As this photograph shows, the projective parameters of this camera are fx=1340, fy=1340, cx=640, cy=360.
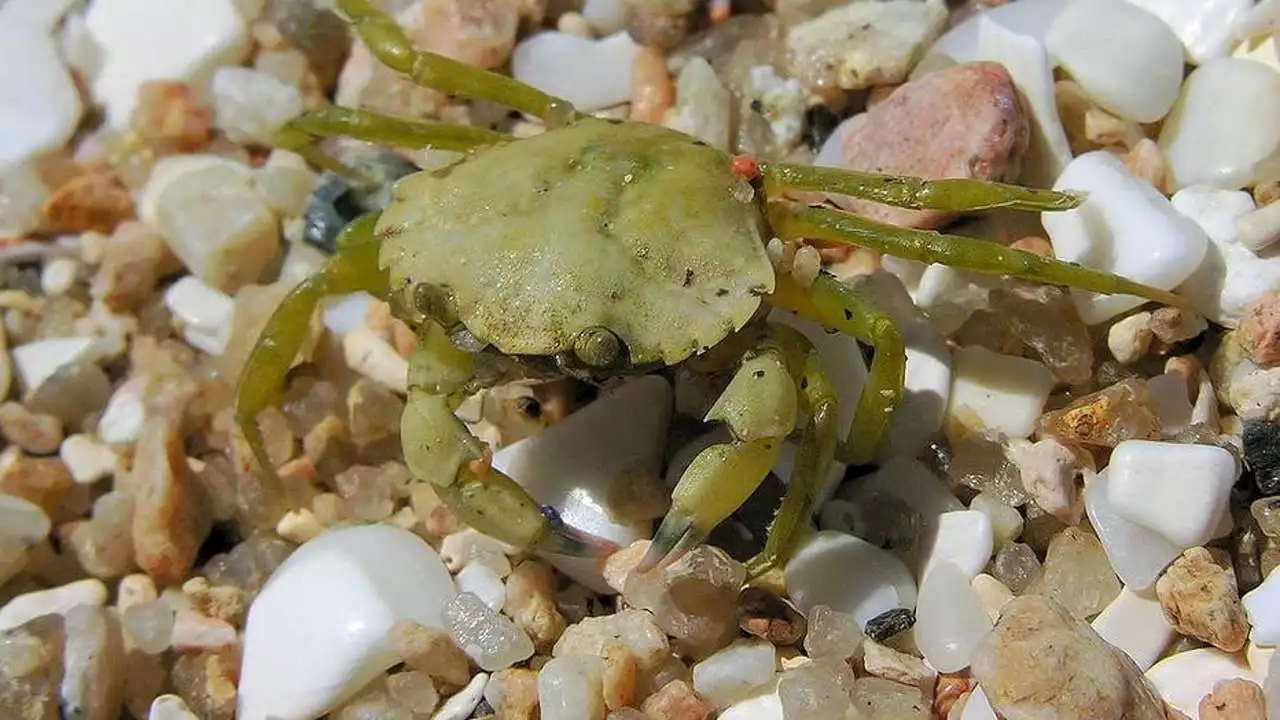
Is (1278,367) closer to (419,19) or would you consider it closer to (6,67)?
(419,19)

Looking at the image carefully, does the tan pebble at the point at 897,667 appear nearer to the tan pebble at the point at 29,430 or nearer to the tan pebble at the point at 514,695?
the tan pebble at the point at 514,695

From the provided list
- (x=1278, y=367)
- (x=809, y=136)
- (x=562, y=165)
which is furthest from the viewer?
(x=809, y=136)

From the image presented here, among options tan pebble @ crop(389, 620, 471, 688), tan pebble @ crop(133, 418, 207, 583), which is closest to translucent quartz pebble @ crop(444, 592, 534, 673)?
tan pebble @ crop(389, 620, 471, 688)

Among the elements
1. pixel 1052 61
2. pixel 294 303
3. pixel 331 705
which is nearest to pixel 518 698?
pixel 331 705

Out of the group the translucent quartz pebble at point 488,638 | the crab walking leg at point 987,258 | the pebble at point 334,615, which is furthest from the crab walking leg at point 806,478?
the pebble at point 334,615

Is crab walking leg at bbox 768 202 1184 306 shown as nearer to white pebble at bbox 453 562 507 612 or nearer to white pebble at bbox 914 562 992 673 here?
white pebble at bbox 914 562 992 673
